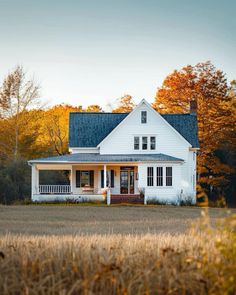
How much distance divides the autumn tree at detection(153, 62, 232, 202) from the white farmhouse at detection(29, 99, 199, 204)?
4.11 m

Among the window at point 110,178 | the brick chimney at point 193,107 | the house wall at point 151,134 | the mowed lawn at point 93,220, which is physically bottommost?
the mowed lawn at point 93,220

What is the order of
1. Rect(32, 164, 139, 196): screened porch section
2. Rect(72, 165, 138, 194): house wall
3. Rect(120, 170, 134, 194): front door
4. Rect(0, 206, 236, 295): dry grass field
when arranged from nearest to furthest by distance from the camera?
1. Rect(0, 206, 236, 295): dry grass field
2. Rect(32, 164, 139, 196): screened porch section
3. Rect(72, 165, 138, 194): house wall
4. Rect(120, 170, 134, 194): front door

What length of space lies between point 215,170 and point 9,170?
15.5 meters

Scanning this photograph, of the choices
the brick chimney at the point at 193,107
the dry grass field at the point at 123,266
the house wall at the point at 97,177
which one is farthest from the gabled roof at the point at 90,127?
the dry grass field at the point at 123,266

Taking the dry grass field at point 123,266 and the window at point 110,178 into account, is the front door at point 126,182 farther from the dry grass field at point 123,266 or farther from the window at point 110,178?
the dry grass field at point 123,266

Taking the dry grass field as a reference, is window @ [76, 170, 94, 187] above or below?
above

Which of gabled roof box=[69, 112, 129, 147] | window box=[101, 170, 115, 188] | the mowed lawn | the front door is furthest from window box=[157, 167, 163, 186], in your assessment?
gabled roof box=[69, 112, 129, 147]

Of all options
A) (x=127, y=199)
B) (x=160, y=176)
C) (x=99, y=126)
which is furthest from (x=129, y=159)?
(x=99, y=126)

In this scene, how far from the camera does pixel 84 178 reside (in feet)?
147

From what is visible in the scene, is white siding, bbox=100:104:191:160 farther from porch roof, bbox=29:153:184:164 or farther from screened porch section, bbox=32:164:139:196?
screened porch section, bbox=32:164:139:196

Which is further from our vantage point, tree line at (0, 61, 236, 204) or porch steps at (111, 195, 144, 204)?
tree line at (0, 61, 236, 204)

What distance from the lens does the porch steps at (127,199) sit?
4069 centimetres

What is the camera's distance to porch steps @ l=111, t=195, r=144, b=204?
133ft

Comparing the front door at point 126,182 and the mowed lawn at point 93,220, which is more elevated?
the front door at point 126,182
